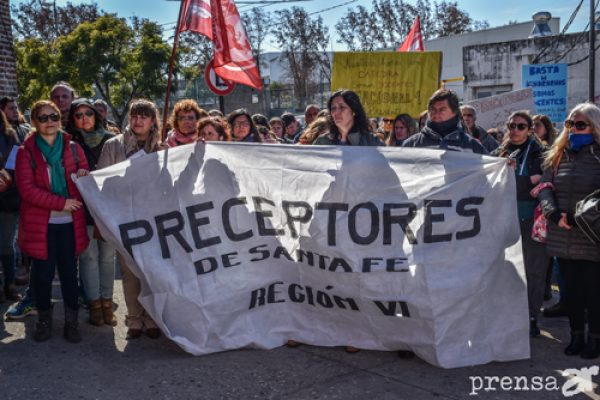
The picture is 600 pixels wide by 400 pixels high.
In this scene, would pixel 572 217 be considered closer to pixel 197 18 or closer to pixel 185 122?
pixel 185 122

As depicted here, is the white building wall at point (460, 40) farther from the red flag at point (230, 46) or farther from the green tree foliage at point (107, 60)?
the red flag at point (230, 46)

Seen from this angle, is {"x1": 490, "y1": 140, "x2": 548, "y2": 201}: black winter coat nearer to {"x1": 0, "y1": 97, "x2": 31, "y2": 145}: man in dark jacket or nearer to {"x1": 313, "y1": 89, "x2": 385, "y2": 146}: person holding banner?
{"x1": 313, "y1": 89, "x2": 385, "y2": 146}: person holding banner

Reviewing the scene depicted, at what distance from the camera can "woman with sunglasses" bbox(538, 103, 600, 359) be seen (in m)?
4.01

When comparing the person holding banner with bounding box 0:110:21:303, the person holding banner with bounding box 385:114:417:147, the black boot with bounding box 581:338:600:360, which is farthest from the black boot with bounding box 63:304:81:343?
the person holding banner with bounding box 385:114:417:147

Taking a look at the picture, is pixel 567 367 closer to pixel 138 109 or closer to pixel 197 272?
pixel 197 272

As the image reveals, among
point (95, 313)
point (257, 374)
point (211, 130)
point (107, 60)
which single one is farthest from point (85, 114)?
point (107, 60)

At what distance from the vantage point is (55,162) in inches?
172

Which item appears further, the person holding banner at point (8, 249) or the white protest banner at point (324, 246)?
the person holding banner at point (8, 249)

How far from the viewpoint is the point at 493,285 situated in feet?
12.7

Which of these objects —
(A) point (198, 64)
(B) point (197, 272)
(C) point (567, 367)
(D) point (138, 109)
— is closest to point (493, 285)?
(C) point (567, 367)

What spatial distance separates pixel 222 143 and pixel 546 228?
2608 millimetres

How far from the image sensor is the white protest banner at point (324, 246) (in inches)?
152

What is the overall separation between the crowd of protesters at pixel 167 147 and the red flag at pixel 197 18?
715mm

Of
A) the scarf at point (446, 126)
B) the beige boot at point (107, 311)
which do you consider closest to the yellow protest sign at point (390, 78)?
the scarf at point (446, 126)
